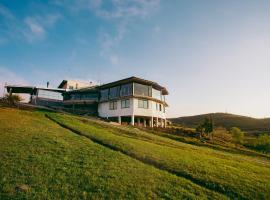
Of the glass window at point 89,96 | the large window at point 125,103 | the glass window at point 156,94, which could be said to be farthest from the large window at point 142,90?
the glass window at point 89,96

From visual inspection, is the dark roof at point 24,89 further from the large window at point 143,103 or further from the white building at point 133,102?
the large window at point 143,103

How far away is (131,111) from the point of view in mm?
48688

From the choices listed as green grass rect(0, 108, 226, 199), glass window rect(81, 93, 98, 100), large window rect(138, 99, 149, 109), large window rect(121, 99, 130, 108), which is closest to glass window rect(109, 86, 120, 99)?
large window rect(121, 99, 130, 108)

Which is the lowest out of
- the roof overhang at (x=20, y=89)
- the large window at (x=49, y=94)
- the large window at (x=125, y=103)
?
the large window at (x=125, y=103)

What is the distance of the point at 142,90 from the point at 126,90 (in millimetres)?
3391

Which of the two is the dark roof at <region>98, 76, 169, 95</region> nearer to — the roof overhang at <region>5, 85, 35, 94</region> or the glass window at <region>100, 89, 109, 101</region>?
the glass window at <region>100, 89, 109, 101</region>

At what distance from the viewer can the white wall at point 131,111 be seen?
48.8m

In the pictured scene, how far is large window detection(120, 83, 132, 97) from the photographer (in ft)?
164

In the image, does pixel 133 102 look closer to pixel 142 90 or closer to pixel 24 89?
pixel 142 90

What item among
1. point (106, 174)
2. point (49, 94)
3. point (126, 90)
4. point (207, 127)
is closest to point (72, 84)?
point (49, 94)

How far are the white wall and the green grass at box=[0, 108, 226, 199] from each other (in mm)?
30037

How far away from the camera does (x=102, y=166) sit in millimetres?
14906

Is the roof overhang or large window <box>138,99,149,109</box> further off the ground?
the roof overhang

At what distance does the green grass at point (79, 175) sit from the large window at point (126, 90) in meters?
31.5
